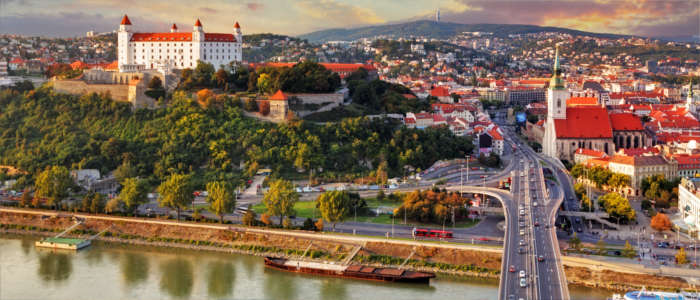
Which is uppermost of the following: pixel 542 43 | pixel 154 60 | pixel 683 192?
pixel 542 43

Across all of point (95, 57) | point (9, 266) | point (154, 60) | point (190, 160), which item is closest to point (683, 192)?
point (190, 160)

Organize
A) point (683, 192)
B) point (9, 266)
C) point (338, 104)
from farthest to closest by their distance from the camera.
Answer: point (338, 104) < point (683, 192) < point (9, 266)

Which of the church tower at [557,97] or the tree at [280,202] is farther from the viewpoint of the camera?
the church tower at [557,97]

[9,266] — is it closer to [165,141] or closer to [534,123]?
[165,141]

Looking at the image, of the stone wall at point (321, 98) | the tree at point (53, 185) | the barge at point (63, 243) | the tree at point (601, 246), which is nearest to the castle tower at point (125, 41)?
the stone wall at point (321, 98)

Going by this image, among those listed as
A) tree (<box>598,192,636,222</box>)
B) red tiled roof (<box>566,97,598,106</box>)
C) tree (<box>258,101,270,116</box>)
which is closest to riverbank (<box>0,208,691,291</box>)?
tree (<box>598,192,636,222</box>)

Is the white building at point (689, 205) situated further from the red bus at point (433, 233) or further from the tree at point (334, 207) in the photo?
the tree at point (334, 207)

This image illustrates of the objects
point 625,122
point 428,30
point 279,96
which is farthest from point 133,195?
point 428,30

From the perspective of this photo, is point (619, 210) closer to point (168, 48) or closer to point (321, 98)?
point (321, 98)
